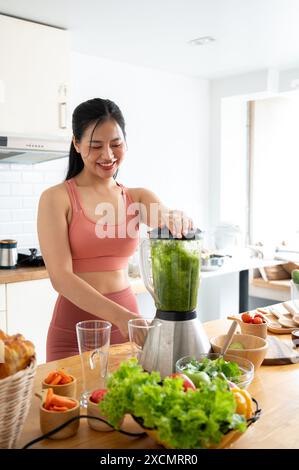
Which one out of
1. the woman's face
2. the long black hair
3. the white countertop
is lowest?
the white countertop

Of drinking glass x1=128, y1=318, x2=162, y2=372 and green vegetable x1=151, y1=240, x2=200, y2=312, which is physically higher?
green vegetable x1=151, y1=240, x2=200, y2=312

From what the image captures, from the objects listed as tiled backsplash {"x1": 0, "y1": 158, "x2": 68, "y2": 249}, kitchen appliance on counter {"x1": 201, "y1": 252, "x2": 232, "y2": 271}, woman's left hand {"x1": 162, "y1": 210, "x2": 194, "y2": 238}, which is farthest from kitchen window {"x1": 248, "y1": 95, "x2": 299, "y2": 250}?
woman's left hand {"x1": 162, "y1": 210, "x2": 194, "y2": 238}

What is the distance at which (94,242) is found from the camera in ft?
5.69

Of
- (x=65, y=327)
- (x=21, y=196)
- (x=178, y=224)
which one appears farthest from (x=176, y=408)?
(x=21, y=196)

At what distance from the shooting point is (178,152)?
444 centimetres

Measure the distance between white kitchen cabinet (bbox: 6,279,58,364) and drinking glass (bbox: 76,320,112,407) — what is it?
185cm

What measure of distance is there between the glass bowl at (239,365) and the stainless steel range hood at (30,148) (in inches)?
86.2


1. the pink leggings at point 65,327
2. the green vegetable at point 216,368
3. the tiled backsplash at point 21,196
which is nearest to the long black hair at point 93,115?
the pink leggings at point 65,327

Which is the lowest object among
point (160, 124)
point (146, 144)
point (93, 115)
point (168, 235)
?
point (168, 235)

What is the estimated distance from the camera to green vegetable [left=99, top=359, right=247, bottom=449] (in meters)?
0.76

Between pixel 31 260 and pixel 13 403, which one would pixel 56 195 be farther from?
pixel 31 260

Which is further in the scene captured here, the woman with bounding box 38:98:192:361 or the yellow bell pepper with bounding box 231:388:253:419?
the woman with bounding box 38:98:192:361

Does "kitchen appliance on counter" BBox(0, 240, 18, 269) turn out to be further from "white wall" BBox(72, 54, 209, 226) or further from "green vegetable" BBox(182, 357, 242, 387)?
"green vegetable" BBox(182, 357, 242, 387)

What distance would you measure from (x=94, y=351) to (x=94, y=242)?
0.71 m
